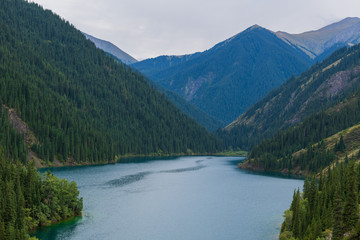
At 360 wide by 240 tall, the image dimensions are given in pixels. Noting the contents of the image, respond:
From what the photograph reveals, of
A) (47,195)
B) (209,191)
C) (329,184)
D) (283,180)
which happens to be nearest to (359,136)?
(283,180)

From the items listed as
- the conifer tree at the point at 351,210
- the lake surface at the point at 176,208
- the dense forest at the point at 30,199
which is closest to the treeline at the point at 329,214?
the conifer tree at the point at 351,210

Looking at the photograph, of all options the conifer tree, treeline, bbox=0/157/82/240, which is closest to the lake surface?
treeline, bbox=0/157/82/240

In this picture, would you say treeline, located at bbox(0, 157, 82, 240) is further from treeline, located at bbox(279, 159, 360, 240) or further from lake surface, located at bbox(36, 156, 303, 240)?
treeline, located at bbox(279, 159, 360, 240)

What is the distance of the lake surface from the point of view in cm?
9144

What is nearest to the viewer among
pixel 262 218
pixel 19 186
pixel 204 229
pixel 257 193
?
pixel 19 186

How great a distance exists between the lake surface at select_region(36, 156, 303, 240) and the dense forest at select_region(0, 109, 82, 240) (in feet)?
10.5

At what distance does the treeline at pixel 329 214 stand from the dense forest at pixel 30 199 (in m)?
51.8

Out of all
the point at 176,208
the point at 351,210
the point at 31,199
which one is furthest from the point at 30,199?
the point at 351,210

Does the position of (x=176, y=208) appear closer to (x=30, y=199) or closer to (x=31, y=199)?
(x=31, y=199)

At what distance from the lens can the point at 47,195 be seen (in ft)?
306

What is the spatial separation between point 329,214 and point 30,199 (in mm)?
63594

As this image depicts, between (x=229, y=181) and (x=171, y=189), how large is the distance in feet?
116

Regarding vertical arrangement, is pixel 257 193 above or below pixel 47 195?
below

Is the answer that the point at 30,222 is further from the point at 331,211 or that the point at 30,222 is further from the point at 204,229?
the point at 331,211
